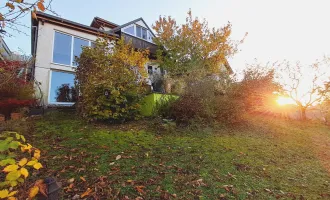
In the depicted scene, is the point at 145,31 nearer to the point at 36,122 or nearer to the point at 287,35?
the point at 287,35

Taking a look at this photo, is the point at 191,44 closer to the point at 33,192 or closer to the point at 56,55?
the point at 56,55

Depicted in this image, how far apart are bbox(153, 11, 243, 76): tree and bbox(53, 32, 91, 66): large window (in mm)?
5949

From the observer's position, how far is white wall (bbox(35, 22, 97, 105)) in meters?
9.41

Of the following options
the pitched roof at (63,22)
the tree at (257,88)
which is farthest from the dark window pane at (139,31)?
the tree at (257,88)

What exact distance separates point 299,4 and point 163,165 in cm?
795

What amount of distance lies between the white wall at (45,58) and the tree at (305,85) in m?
13.7

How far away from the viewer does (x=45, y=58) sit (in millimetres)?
9805

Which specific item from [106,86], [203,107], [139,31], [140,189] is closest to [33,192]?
[140,189]

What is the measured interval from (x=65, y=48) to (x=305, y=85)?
15480 millimetres

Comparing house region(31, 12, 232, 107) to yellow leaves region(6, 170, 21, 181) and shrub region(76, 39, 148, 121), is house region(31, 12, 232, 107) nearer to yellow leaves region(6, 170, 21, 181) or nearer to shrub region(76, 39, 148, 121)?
shrub region(76, 39, 148, 121)

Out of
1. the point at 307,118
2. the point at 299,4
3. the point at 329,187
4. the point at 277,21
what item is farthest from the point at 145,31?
the point at 329,187

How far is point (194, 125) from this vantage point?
21.6 feet

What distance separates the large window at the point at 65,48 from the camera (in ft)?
34.0

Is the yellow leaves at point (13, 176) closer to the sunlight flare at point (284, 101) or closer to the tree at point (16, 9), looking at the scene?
the tree at point (16, 9)
